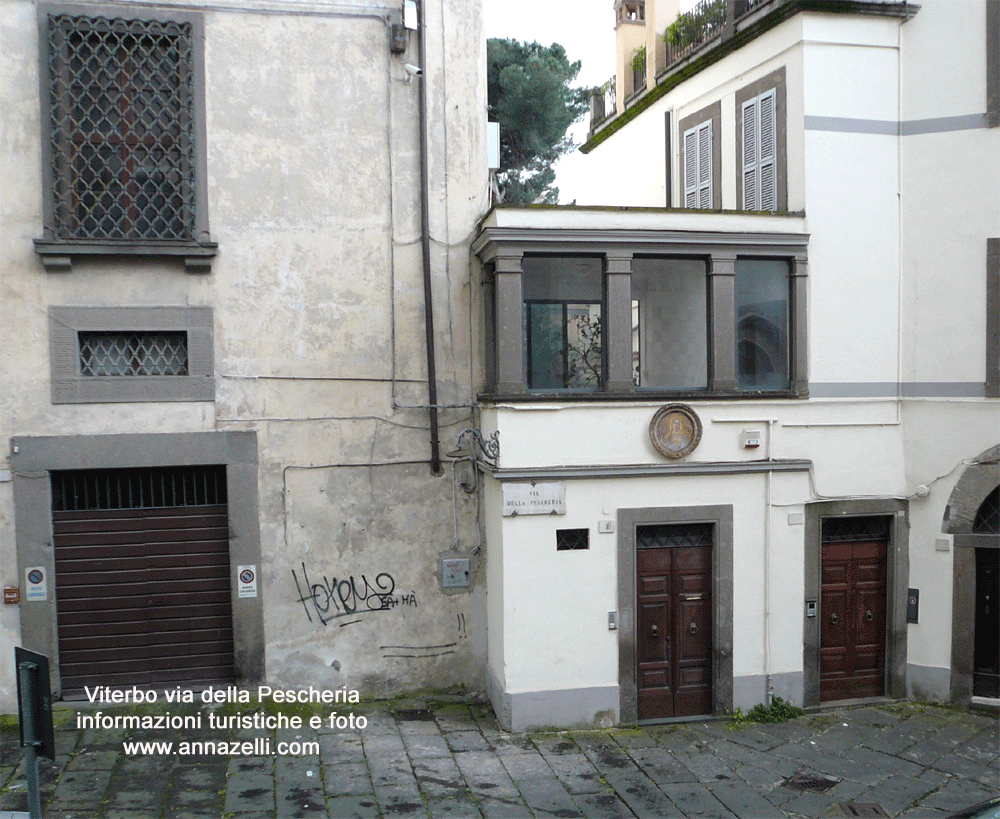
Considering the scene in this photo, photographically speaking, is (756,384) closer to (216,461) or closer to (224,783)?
(216,461)

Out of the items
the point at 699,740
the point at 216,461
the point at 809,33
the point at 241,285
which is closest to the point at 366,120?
the point at 241,285

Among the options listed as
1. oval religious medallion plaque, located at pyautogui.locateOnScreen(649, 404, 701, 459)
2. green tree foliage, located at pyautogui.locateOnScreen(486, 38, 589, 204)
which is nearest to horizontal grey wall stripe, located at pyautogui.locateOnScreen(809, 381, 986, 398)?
oval religious medallion plaque, located at pyautogui.locateOnScreen(649, 404, 701, 459)

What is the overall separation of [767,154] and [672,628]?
18.6 ft

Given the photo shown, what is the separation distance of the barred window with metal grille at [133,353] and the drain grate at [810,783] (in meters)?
7.32

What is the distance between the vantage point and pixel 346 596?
982 centimetres

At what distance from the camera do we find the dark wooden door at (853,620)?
10.1 m

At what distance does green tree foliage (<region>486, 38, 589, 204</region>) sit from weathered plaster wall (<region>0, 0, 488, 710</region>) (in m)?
8.26

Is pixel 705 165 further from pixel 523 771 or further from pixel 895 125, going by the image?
pixel 523 771

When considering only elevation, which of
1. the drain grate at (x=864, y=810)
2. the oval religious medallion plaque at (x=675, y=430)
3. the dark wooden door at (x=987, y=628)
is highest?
the oval religious medallion plaque at (x=675, y=430)

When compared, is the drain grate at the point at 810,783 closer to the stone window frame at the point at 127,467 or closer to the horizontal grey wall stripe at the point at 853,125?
the stone window frame at the point at 127,467

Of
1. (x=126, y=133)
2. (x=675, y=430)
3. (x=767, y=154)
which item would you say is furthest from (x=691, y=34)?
(x=126, y=133)

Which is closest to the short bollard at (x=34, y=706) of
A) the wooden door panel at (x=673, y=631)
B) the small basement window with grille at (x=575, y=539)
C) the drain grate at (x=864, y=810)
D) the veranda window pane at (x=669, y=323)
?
the small basement window with grille at (x=575, y=539)

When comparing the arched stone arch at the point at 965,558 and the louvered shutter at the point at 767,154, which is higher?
the louvered shutter at the point at 767,154

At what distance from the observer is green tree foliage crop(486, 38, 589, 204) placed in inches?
722
